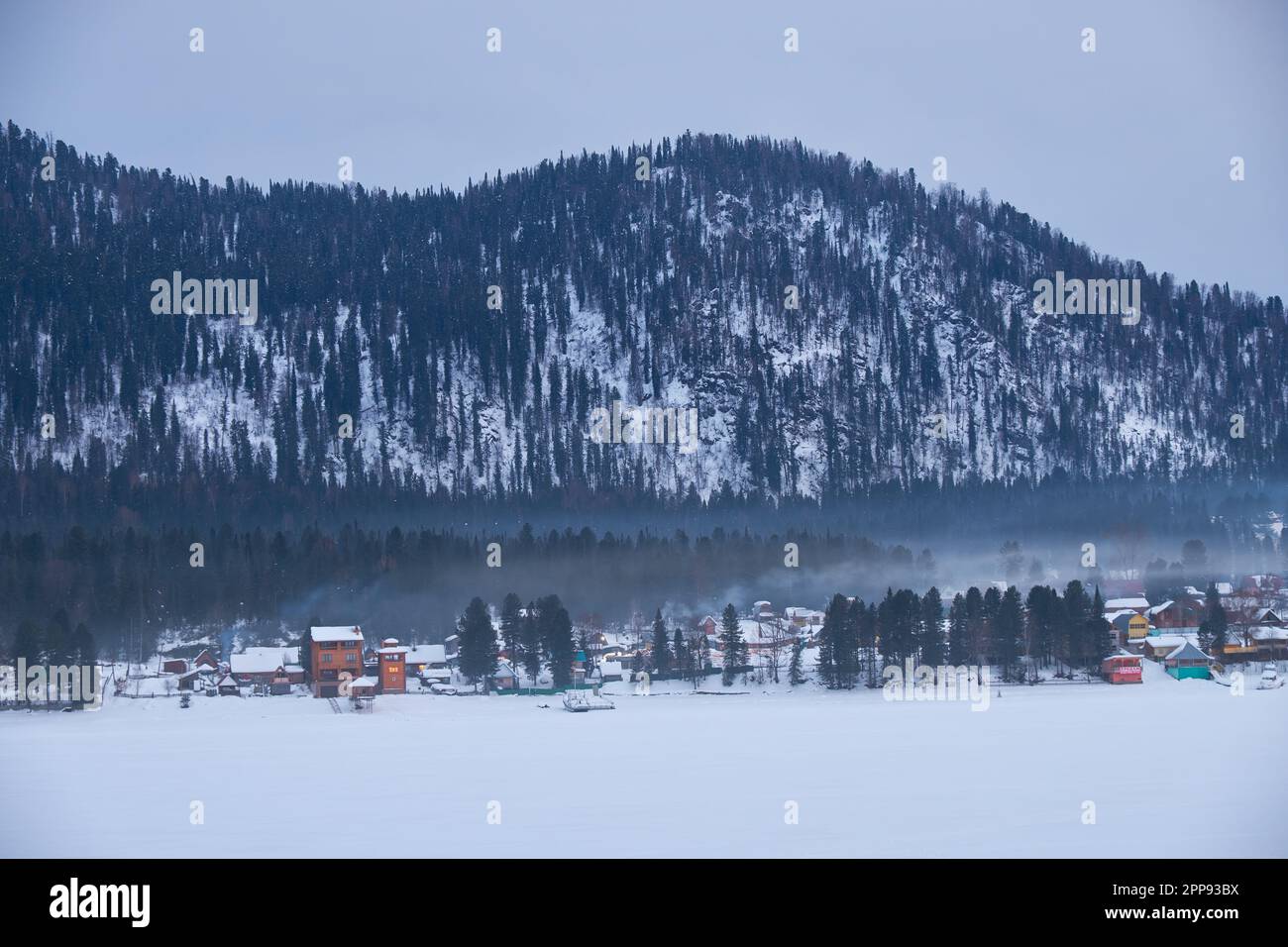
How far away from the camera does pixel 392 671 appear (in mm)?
98375

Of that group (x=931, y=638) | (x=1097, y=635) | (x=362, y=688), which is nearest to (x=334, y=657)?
(x=362, y=688)

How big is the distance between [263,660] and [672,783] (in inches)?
2359

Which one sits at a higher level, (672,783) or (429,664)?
(429,664)

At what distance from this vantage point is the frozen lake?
1500 inches

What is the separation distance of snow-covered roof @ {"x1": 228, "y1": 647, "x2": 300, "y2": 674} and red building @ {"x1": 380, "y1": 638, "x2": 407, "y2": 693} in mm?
7106

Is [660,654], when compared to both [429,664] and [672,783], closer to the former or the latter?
[429,664]

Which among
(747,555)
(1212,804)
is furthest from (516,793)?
(747,555)

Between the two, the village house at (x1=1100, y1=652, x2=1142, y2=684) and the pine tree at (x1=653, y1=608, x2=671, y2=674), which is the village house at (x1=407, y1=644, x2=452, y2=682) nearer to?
the pine tree at (x1=653, y1=608, x2=671, y2=674)

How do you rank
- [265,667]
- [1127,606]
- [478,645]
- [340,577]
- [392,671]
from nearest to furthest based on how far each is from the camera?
[478,645] → [392,671] → [265,667] → [1127,606] → [340,577]

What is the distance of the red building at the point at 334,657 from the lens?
95500 millimetres

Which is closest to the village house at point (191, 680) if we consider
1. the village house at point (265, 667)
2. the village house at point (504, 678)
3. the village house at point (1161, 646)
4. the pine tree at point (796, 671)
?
the village house at point (265, 667)

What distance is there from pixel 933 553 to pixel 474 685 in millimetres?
86254
